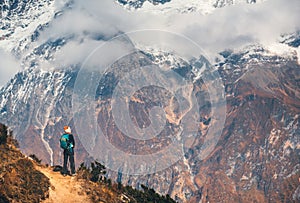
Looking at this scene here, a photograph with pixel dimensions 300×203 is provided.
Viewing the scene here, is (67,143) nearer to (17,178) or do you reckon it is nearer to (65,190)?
(65,190)

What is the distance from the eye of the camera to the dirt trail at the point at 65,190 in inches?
1425

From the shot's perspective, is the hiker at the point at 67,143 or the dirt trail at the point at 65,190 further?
the hiker at the point at 67,143

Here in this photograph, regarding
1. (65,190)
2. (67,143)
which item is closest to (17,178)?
(65,190)

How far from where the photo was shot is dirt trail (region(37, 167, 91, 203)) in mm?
36188

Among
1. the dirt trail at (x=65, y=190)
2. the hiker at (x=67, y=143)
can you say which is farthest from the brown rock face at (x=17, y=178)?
the hiker at (x=67, y=143)

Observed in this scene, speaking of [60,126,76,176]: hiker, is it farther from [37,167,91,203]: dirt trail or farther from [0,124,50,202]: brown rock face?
[0,124,50,202]: brown rock face

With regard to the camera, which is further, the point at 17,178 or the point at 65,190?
the point at 65,190

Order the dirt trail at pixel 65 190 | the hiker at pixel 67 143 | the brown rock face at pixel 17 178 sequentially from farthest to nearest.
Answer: the hiker at pixel 67 143
the dirt trail at pixel 65 190
the brown rock face at pixel 17 178

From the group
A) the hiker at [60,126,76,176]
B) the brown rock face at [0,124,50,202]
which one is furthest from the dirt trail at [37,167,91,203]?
the hiker at [60,126,76,176]

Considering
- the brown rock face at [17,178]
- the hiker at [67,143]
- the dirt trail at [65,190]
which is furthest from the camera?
the hiker at [67,143]

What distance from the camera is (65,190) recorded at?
37438mm

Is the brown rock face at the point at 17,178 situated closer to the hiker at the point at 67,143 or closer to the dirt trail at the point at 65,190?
the dirt trail at the point at 65,190

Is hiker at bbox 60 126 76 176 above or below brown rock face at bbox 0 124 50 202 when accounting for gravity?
above

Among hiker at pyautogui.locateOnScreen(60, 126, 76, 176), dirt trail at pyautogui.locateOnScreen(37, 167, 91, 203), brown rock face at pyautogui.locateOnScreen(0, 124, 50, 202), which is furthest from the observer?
hiker at pyautogui.locateOnScreen(60, 126, 76, 176)
